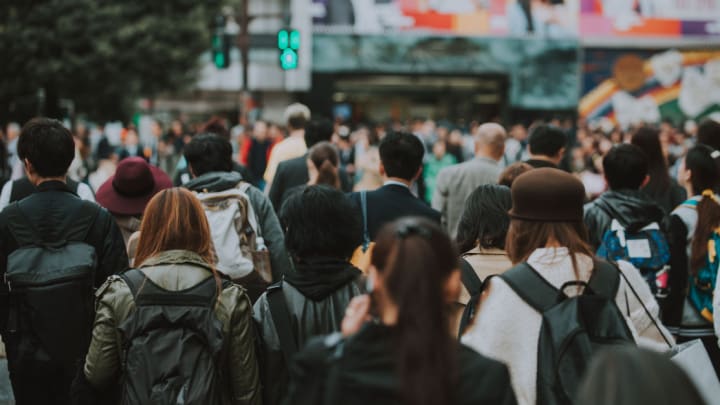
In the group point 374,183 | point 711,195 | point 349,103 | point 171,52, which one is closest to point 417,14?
point 349,103

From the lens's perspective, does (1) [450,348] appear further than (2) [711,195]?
No

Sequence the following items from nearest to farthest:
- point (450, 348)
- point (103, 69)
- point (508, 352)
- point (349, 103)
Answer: point (450, 348) → point (508, 352) → point (103, 69) → point (349, 103)

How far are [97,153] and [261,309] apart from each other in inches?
775

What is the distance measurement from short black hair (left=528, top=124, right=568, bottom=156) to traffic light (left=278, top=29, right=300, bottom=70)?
37.7ft

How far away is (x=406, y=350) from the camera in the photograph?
2.39 m

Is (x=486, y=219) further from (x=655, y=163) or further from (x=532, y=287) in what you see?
(x=655, y=163)

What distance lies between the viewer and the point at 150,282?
4.26 m

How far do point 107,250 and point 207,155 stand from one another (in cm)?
130

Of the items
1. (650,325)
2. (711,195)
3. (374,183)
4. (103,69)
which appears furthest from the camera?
(103,69)

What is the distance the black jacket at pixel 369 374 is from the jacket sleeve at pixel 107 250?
112 inches

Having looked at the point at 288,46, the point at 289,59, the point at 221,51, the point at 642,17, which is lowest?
the point at 289,59

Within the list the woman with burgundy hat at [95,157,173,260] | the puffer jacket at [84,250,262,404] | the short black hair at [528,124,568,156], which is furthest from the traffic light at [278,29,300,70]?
the puffer jacket at [84,250,262,404]

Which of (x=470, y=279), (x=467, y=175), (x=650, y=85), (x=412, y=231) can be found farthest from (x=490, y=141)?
(x=650, y=85)

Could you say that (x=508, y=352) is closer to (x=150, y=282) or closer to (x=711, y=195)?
(x=150, y=282)
